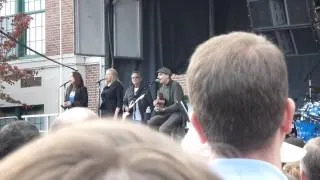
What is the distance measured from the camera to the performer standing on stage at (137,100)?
11578 mm

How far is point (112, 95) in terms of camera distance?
1172 centimetres

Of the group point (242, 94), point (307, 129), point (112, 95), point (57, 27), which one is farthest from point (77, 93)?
point (242, 94)

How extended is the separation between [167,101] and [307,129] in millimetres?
2362

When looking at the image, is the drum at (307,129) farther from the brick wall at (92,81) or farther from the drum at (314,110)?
the brick wall at (92,81)

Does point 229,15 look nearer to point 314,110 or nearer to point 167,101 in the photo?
point 167,101

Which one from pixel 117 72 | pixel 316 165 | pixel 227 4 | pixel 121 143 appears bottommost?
pixel 316 165

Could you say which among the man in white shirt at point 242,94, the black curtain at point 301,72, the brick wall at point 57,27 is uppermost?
the brick wall at point 57,27

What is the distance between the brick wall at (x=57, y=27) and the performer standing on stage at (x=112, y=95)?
200 inches

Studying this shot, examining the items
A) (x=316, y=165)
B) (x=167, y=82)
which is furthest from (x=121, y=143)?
(x=167, y=82)

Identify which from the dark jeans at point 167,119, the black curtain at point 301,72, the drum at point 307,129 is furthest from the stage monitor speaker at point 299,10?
the dark jeans at point 167,119

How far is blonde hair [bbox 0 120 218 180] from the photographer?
864 millimetres

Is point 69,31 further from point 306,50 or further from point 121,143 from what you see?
point 121,143

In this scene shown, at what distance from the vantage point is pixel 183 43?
1281 cm

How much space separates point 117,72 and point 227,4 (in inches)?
104
